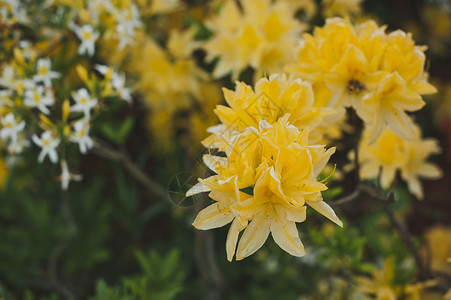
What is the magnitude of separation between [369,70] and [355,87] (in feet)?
0.16

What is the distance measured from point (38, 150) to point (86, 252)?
0.46 meters

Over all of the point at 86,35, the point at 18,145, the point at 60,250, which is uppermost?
the point at 86,35

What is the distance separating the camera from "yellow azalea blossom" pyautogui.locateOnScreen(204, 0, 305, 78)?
1439mm

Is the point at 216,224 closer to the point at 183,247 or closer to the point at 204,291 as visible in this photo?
the point at 204,291

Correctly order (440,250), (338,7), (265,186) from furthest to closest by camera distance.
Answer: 1. (440,250)
2. (338,7)
3. (265,186)

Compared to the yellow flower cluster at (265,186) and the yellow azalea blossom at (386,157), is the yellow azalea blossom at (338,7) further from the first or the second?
the yellow flower cluster at (265,186)

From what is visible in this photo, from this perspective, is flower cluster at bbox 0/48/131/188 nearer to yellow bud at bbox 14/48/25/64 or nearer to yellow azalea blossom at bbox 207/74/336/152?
yellow bud at bbox 14/48/25/64

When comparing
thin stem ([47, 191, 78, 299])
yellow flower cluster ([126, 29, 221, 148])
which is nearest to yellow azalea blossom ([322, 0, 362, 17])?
yellow flower cluster ([126, 29, 221, 148])

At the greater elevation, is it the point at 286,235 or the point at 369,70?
the point at 369,70

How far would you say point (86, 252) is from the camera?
5.91 feet

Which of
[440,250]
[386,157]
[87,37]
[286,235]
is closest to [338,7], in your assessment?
[386,157]

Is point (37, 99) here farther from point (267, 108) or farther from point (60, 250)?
point (60, 250)

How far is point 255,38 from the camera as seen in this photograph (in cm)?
145

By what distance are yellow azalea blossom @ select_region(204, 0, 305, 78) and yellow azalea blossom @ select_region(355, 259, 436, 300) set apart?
0.70 meters
